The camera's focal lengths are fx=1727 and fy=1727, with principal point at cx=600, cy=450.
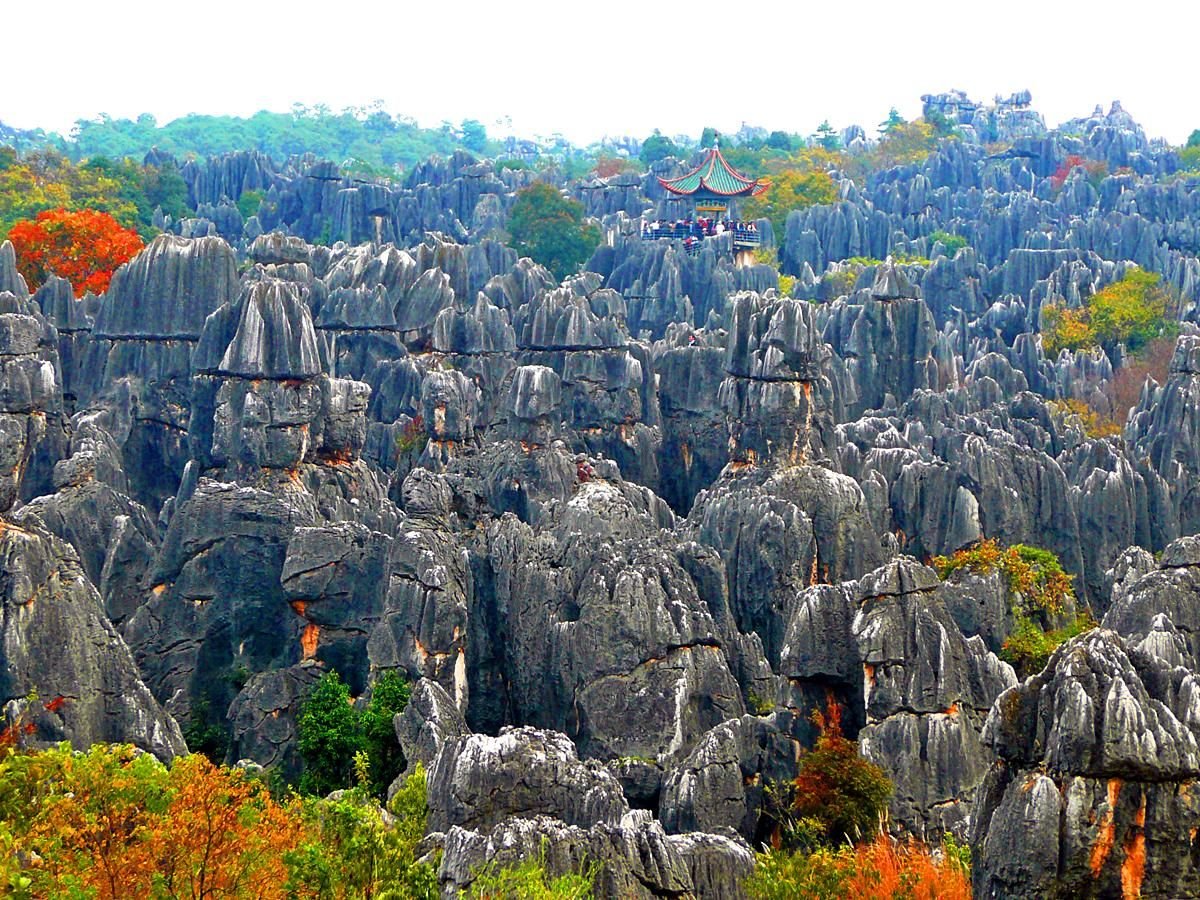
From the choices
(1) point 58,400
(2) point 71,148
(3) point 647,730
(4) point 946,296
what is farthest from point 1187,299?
(2) point 71,148

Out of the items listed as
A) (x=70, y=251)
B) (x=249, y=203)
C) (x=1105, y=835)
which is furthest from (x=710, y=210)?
(x=1105, y=835)

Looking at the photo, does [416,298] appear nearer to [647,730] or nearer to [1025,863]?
[647,730]

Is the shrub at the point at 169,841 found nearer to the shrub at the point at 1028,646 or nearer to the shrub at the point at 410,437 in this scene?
the shrub at the point at 1028,646

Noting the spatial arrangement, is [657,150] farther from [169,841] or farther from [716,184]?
[169,841]

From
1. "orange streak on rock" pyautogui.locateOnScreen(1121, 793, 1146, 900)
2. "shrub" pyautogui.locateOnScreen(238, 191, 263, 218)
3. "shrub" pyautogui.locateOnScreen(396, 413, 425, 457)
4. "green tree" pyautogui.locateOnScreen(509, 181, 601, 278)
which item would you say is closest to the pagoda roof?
"green tree" pyautogui.locateOnScreen(509, 181, 601, 278)

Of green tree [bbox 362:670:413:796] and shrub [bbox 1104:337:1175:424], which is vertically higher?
shrub [bbox 1104:337:1175:424]

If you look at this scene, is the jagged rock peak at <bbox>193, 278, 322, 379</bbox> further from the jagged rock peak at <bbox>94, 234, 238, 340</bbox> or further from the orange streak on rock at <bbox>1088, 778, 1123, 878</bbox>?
the orange streak on rock at <bbox>1088, 778, 1123, 878</bbox>
